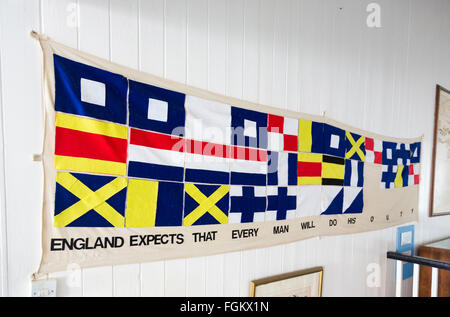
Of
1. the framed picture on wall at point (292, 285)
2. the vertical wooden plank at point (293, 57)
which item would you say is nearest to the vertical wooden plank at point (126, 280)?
the framed picture on wall at point (292, 285)

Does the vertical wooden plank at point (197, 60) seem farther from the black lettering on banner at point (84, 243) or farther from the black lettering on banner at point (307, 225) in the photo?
the black lettering on banner at point (307, 225)

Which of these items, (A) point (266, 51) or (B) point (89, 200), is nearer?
(B) point (89, 200)

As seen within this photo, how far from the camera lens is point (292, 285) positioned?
61.4 inches

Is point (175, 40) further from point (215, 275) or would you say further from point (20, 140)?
point (215, 275)

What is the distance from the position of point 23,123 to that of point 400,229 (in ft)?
7.97

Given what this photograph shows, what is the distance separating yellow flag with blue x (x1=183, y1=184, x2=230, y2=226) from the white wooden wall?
0.18 meters

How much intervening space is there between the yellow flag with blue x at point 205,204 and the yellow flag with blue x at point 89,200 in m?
0.26

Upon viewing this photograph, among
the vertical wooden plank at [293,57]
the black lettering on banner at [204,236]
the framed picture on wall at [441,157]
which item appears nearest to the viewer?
the black lettering on banner at [204,236]

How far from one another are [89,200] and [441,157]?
9.21 feet

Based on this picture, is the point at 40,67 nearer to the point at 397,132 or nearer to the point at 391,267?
the point at 397,132

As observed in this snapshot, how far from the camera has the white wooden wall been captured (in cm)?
91

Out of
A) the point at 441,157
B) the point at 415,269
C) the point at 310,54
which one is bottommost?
the point at 415,269

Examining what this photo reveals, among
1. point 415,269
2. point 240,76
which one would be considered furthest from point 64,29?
point 415,269

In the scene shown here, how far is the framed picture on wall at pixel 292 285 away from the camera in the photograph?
144 cm
